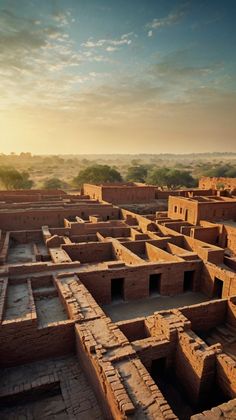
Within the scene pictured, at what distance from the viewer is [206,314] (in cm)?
1209

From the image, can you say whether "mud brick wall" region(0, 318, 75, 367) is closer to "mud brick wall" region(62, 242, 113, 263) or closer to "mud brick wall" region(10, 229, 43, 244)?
"mud brick wall" region(62, 242, 113, 263)

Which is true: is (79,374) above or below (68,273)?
below

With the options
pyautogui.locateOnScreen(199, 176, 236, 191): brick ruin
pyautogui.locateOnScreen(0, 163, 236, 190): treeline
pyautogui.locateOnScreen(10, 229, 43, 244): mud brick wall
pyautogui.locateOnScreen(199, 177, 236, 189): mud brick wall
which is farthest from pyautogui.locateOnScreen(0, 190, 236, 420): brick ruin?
pyautogui.locateOnScreen(0, 163, 236, 190): treeline

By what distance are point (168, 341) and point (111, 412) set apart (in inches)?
126

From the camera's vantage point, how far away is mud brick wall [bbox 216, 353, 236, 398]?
842cm

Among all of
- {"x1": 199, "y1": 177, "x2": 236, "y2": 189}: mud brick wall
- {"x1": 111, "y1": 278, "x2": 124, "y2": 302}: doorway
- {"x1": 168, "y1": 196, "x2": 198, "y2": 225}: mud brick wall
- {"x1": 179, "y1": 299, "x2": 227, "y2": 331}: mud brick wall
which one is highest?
{"x1": 199, "y1": 177, "x2": 236, "y2": 189}: mud brick wall

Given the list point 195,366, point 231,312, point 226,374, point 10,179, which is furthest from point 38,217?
point 10,179

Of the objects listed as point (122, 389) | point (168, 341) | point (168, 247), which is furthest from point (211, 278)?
point (122, 389)

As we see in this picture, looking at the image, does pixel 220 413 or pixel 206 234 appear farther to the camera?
pixel 206 234

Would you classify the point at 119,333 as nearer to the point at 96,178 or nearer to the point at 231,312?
the point at 231,312

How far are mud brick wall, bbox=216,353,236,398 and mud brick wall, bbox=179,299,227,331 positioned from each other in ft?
9.14

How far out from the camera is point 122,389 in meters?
6.88

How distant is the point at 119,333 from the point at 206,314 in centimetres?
455

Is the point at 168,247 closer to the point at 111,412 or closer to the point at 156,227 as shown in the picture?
the point at 156,227
